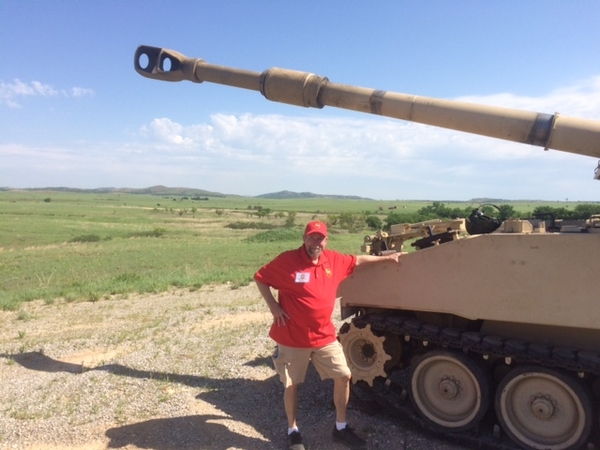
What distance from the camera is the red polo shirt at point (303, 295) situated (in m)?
5.09

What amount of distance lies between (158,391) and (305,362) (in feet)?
8.18

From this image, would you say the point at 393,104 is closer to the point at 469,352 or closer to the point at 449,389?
the point at 469,352

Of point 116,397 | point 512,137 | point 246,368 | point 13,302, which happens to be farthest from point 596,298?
point 13,302

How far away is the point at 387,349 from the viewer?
20.0 ft

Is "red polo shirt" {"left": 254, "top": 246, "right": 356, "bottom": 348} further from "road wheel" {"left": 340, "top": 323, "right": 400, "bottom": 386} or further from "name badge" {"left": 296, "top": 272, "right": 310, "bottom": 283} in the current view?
"road wheel" {"left": 340, "top": 323, "right": 400, "bottom": 386}

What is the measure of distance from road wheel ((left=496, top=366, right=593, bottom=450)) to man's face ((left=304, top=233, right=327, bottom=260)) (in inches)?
83.7

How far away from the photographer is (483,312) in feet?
17.2

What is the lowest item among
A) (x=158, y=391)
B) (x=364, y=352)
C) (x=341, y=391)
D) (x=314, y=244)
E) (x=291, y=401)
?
(x=158, y=391)

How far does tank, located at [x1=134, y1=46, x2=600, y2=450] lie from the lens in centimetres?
492

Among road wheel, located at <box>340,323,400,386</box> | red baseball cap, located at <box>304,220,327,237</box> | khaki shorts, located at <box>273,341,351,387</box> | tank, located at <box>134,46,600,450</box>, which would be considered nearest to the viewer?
tank, located at <box>134,46,600,450</box>

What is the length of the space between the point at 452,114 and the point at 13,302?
1181 centimetres

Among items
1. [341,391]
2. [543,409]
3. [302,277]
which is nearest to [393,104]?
[302,277]

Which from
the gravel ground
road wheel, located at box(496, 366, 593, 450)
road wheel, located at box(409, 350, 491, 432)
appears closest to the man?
the gravel ground

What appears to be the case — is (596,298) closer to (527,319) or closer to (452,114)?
(527,319)
